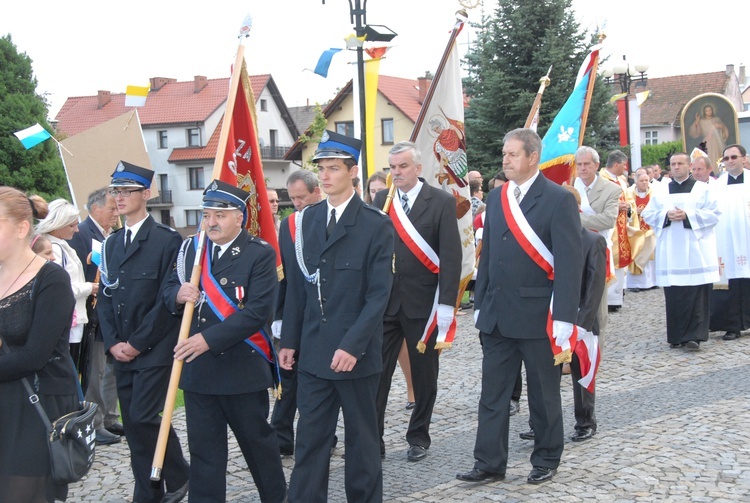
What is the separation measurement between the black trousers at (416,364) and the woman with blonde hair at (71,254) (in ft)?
7.78

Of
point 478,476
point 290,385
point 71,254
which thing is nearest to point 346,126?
point 71,254

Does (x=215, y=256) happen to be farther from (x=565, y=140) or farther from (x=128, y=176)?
(x=565, y=140)

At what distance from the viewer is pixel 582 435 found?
22.3 ft

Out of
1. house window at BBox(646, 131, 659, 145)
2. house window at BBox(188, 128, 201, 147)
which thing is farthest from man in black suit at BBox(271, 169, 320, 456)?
house window at BBox(646, 131, 659, 145)

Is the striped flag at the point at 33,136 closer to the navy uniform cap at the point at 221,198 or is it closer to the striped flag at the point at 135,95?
the striped flag at the point at 135,95

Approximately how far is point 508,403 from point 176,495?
2.16 m

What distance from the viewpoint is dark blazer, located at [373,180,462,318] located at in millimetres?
6445

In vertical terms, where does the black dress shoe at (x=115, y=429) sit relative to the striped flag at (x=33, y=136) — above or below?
below

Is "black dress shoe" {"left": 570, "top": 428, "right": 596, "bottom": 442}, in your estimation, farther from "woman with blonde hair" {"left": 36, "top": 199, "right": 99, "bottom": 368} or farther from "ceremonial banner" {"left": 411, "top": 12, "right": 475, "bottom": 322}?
"woman with blonde hair" {"left": 36, "top": 199, "right": 99, "bottom": 368}

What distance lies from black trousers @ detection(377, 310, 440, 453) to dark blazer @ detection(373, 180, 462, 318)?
0.09 m

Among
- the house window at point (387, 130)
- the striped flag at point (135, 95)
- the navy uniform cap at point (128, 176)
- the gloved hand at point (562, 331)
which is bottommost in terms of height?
the gloved hand at point (562, 331)


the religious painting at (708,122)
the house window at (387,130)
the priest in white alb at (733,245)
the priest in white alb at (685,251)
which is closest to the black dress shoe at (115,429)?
the priest in white alb at (685,251)

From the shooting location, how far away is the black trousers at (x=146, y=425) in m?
5.42

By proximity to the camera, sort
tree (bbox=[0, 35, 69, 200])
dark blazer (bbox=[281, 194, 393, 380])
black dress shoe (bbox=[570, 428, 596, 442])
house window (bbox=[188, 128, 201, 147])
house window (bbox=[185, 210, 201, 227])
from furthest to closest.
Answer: house window (bbox=[185, 210, 201, 227])
house window (bbox=[188, 128, 201, 147])
tree (bbox=[0, 35, 69, 200])
black dress shoe (bbox=[570, 428, 596, 442])
dark blazer (bbox=[281, 194, 393, 380])
